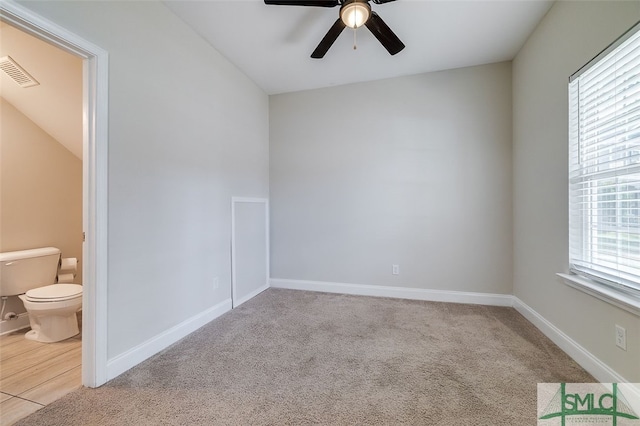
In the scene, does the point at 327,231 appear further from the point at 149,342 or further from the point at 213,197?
the point at 149,342

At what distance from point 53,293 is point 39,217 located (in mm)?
1088

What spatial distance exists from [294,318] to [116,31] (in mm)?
2674

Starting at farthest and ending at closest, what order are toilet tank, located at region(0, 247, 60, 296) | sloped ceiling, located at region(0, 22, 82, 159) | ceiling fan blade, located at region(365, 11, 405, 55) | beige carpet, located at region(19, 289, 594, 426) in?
1. toilet tank, located at region(0, 247, 60, 296)
2. sloped ceiling, located at region(0, 22, 82, 159)
3. ceiling fan blade, located at region(365, 11, 405, 55)
4. beige carpet, located at region(19, 289, 594, 426)

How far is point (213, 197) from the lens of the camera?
261cm

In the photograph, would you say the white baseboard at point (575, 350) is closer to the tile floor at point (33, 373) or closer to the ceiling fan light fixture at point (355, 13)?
the ceiling fan light fixture at point (355, 13)

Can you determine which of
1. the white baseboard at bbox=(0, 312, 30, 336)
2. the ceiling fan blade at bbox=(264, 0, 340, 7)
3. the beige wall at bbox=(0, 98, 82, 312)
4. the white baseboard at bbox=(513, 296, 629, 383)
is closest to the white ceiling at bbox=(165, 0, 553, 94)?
the ceiling fan blade at bbox=(264, 0, 340, 7)

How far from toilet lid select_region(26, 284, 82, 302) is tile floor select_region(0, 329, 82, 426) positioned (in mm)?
409

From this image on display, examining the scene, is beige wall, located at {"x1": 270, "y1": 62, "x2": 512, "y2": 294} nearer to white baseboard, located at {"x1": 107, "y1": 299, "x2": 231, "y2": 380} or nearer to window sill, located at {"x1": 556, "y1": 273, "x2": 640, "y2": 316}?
window sill, located at {"x1": 556, "y1": 273, "x2": 640, "y2": 316}

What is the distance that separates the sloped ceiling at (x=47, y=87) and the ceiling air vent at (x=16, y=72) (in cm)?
3

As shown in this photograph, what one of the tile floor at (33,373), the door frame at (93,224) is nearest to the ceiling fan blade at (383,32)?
the door frame at (93,224)

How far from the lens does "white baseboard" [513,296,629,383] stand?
1.55m

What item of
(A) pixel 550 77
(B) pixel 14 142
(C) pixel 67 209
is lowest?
(C) pixel 67 209

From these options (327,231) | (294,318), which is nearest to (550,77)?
(327,231)

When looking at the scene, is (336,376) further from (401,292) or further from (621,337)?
(401,292)
